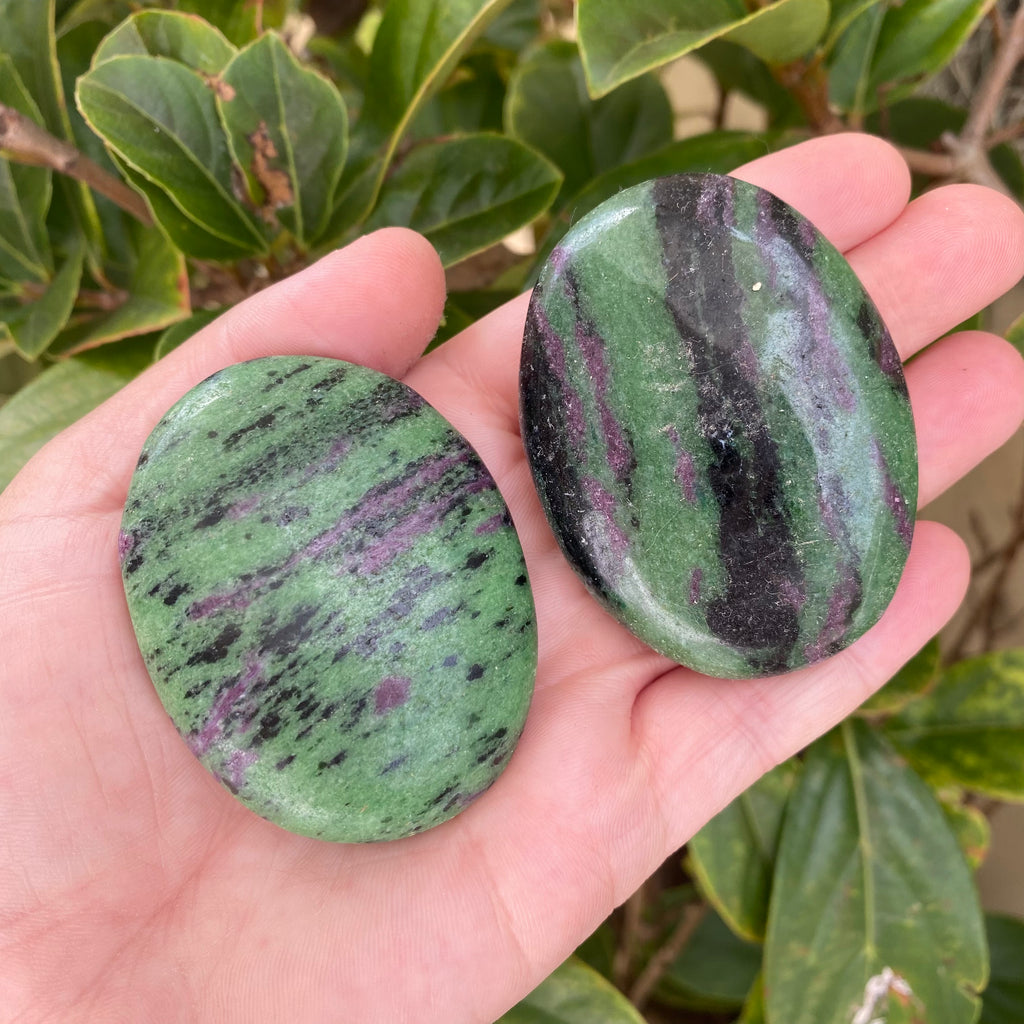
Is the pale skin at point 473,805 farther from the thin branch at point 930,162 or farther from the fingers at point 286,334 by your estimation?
the thin branch at point 930,162

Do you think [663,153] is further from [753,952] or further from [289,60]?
[753,952]

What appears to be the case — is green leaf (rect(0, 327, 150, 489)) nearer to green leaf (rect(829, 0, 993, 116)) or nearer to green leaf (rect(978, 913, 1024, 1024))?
green leaf (rect(829, 0, 993, 116))

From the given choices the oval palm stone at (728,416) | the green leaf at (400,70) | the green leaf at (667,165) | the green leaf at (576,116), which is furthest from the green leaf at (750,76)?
the oval palm stone at (728,416)

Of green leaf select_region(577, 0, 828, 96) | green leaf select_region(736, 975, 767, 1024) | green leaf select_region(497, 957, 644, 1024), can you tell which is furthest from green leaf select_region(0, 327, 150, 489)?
green leaf select_region(736, 975, 767, 1024)

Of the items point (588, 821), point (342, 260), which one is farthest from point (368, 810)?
point (342, 260)

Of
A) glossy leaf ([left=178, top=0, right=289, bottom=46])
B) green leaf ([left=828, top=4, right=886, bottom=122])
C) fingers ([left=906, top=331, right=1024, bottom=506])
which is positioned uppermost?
glossy leaf ([left=178, top=0, right=289, bottom=46])

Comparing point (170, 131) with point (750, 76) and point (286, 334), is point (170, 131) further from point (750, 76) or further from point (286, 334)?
point (750, 76)

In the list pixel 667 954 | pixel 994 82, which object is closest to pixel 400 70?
pixel 994 82
